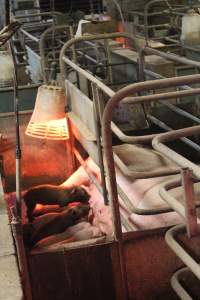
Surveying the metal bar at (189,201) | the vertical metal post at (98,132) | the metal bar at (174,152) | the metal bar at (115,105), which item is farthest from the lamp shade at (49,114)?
the metal bar at (189,201)

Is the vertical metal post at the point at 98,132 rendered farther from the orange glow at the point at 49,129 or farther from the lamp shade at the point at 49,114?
the orange glow at the point at 49,129

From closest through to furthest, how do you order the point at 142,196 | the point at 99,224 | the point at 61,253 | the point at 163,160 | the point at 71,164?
the point at 61,253
the point at 142,196
the point at 163,160
the point at 99,224
the point at 71,164

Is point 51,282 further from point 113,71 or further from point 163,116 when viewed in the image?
point 113,71

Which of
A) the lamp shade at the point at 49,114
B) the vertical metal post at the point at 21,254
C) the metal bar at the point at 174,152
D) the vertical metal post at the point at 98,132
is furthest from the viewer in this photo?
the lamp shade at the point at 49,114

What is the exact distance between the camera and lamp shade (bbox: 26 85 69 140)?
4.96 meters

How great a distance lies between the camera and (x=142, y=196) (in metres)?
4.05

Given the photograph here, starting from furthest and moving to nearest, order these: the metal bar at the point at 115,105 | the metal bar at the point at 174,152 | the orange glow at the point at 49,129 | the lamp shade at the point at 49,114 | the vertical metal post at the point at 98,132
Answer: the orange glow at the point at 49,129 < the lamp shade at the point at 49,114 < the vertical metal post at the point at 98,132 < the metal bar at the point at 115,105 < the metal bar at the point at 174,152

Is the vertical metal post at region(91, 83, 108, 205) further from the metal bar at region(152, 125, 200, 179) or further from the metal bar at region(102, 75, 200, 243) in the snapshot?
the metal bar at region(152, 125, 200, 179)

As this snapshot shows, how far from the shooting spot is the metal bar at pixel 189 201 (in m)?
2.62

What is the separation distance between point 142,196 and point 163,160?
0.48 m

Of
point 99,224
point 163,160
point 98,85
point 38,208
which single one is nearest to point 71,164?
point 38,208

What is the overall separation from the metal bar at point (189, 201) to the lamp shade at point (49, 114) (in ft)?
8.26

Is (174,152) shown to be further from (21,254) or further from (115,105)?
(21,254)

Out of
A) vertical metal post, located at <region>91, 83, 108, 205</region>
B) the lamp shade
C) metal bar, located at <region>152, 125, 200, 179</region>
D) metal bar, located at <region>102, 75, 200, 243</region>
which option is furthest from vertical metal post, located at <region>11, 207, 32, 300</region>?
the lamp shade
